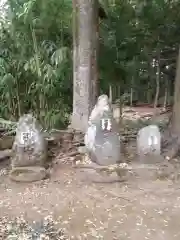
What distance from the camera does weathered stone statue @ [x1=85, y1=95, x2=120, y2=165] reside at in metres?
3.43

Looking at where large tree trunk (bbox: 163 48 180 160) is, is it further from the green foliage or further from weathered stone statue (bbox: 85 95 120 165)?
the green foliage

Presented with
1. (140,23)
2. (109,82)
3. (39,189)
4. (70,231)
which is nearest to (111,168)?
(39,189)

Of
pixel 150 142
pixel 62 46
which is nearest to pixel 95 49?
pixel 62 46

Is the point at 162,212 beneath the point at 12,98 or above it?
beneath

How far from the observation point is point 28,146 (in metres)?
3.44

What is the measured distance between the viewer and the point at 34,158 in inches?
136

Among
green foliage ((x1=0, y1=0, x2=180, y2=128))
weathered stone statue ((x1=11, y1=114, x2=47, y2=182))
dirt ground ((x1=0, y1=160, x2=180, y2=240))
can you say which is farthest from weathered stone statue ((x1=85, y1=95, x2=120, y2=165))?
green foliage ((x1=0, y1=0, x2=180, y2=128))

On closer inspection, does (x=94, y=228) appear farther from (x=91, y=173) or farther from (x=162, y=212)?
(x=91, y=173)

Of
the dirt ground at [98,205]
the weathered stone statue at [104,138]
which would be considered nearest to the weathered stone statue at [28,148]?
the dirt ground at [98,205]

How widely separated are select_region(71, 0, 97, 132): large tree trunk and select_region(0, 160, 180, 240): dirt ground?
766 millimetres

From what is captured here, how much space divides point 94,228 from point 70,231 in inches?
7.2

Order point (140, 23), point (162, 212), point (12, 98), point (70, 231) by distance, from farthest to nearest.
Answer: point (12, 98) → point (140, 23) → point (162, 212) → point (70, 231)

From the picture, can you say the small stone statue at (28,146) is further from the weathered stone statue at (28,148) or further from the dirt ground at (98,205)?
the dirt ground at (98,205)

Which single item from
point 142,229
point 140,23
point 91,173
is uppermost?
point 140,23
